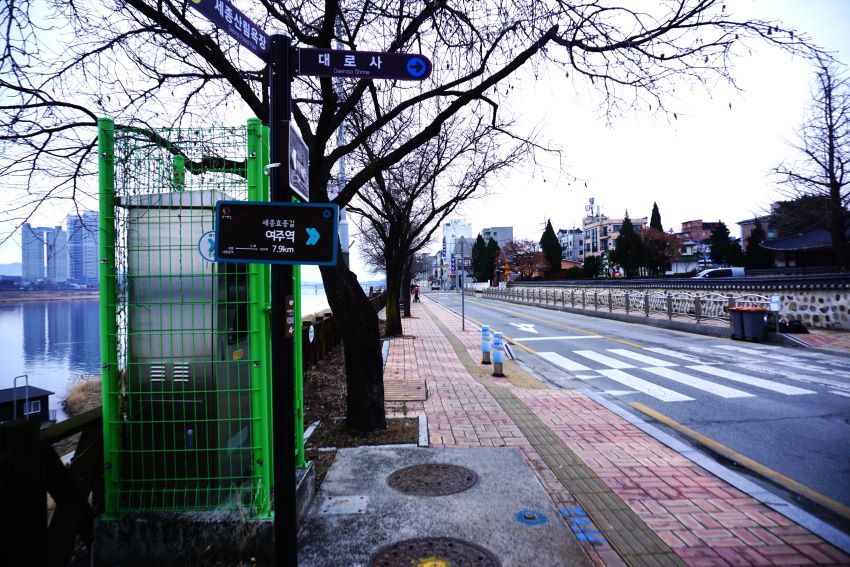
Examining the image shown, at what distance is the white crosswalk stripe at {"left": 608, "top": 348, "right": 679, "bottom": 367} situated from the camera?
10.7 m

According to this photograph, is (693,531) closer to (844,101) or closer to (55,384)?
(844,101)

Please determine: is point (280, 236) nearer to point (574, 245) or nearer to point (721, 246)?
point (721, 246)

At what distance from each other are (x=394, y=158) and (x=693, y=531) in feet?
14.9

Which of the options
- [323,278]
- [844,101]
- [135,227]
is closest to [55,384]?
[323,278]

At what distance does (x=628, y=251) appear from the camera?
61.5 meters

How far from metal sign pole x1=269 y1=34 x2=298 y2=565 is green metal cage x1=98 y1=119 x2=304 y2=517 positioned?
0.82m

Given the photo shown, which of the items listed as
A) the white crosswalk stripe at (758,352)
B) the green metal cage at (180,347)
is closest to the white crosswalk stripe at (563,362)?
the white crosswalk stripe at (758,352)

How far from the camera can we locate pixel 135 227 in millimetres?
3262

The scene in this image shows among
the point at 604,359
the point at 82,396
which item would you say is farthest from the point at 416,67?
the point at 82,396

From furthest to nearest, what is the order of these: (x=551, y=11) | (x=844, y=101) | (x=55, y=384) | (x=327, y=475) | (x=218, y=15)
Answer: (x=55, y=384)
(x=844, y=101)
(x=551, y=11)
(x=327, y=475)
(x=218, y=15)

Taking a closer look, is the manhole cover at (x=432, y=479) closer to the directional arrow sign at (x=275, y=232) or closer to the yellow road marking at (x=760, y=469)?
the directional arrow sign at (x=275, y=232)

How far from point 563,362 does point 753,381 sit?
3.83m

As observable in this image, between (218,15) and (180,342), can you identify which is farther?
(180,342)

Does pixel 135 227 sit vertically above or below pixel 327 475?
above
